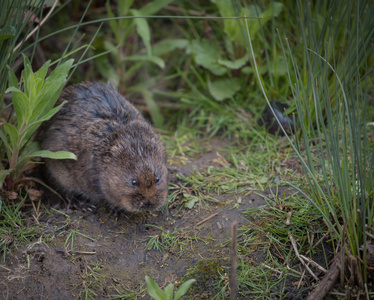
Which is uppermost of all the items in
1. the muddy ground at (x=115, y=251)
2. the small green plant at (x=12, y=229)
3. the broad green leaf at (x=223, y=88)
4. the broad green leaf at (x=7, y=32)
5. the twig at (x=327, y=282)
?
the broad green leaf at (x=7, y=32)

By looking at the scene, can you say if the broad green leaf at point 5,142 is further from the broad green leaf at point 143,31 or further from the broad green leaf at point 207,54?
the broad green leaf at point 207,54

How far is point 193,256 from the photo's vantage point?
2.96 meters

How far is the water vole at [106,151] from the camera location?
3139mm

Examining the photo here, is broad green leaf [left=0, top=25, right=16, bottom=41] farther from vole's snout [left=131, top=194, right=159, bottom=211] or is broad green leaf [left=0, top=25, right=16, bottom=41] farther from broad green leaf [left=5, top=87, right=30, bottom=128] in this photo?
vole's snout [left=131, top=194, right=159, bottom=211]

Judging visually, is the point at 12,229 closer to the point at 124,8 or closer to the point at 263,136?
the point at 263,136

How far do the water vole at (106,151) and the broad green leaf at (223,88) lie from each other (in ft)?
3.99

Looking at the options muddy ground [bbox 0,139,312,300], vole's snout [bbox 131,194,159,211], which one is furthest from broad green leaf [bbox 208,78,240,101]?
vole's snout [bbox 131,194,159,211]

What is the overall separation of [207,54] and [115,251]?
2.64m

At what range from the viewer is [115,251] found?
306cm

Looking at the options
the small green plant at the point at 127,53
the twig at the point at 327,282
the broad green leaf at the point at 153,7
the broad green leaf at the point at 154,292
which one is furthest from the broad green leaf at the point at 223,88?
the broad green leaf at the point at 154,292

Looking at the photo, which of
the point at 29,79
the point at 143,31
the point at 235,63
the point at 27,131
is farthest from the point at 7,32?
the point at 235,63

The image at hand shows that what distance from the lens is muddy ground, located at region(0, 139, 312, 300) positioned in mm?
2734

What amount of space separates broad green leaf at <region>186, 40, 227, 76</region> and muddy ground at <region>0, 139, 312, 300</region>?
5.88 ft

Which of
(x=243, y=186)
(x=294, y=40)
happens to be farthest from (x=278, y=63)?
(x=243, y=186)
